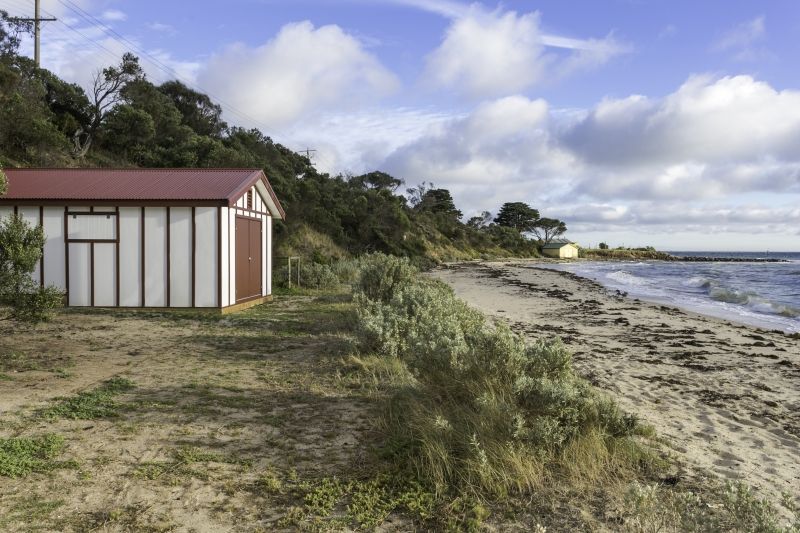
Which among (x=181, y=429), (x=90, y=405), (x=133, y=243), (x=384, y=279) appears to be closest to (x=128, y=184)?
(x=133, y=243)

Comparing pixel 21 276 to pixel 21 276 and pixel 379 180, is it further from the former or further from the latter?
pixel 379 180

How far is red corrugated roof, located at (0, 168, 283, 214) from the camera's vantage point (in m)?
13.3

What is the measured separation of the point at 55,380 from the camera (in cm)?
678

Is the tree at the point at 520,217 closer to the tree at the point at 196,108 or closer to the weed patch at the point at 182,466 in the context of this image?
the tree at the point at 196,108

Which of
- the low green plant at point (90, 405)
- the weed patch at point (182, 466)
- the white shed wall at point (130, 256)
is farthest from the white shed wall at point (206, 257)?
the weed patch at point (182, 466)

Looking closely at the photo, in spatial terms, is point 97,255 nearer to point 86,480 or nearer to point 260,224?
point 260,224

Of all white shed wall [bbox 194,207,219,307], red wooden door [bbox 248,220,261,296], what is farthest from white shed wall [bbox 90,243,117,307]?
red wooden door [bbox 248,220,261,296]

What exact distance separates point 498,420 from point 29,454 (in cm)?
366

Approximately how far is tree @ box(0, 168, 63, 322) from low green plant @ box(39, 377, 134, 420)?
1.61m

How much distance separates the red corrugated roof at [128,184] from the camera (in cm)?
1334

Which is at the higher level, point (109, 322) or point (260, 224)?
point (260, 224)

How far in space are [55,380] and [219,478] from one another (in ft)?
12.7

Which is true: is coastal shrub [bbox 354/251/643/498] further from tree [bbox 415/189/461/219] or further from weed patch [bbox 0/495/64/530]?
tree [bbox 415/189/461/219]

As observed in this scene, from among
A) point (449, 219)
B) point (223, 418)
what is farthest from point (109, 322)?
point (449, 219)
